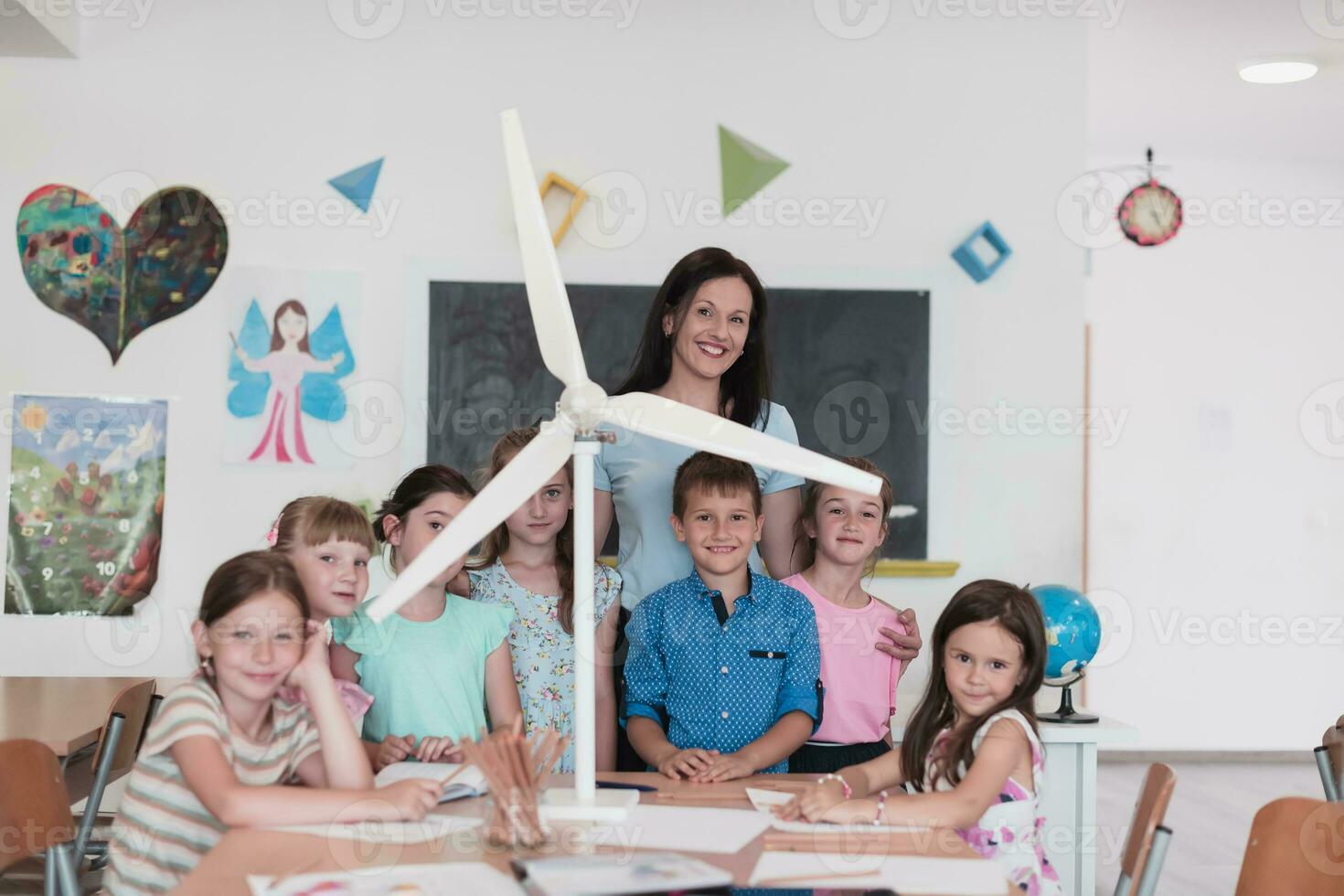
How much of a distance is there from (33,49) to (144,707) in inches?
83.3

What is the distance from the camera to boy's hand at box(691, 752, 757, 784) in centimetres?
200

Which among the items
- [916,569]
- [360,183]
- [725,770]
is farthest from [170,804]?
[916,569]

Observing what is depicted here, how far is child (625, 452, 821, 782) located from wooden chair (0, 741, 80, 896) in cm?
95

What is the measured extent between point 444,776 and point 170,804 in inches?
14.7

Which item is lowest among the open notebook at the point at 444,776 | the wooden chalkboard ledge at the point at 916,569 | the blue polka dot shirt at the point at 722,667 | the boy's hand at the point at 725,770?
the boy's hand at the point at 725,770

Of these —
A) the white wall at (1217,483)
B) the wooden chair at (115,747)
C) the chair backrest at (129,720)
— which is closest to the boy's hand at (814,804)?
the wooden chair at (115,747)

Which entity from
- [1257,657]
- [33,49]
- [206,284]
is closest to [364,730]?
[206,284]

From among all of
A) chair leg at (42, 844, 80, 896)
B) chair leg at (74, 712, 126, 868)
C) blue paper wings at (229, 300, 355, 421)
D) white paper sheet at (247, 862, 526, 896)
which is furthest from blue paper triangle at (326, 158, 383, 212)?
white paper sheet at (247, 862, 526, 896)

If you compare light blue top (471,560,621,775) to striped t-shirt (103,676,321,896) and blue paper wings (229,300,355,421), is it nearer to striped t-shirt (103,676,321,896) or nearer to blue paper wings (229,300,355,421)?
striped t-shirt (103,676,321,896)

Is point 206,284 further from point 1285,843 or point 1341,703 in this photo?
point 1341,703

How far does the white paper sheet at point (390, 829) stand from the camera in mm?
1595

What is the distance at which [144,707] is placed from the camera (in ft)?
9.93

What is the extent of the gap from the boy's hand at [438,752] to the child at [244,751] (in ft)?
0.62

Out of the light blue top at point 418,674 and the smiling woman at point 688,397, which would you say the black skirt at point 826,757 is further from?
the light blue top at point 418,674
